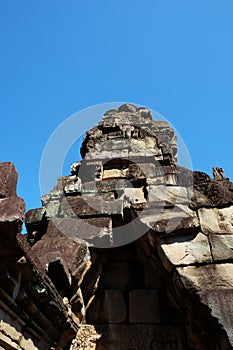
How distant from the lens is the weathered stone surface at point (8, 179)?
2.78 metres

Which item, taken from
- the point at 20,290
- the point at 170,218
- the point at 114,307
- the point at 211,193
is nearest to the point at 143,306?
the point at 114,307

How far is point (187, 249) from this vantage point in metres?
4.31

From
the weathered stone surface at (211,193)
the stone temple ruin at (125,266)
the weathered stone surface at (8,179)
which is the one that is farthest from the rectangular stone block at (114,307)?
the weathered stone surface at (8,179)

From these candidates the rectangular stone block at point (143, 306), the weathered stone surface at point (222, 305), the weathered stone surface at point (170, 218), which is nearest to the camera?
the weathered stone surface at point (222, 305)

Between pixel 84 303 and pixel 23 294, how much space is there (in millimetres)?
1754

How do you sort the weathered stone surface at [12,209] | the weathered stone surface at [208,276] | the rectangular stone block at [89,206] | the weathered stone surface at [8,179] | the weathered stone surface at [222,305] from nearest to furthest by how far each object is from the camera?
the weathered stone surface at [12,209], the weathered stone surface at [8,179], the weathered stone surface at [222,305], the weathered stone surface at [208,276], the rectangular stone block at [89,206]

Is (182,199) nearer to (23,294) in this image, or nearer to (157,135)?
(23,294)

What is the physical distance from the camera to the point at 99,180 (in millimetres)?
5965

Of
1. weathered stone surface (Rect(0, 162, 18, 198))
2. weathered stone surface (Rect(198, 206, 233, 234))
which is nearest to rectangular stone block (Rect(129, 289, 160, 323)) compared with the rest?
weathered stone surface (Rect(198, 206, 233, 234))

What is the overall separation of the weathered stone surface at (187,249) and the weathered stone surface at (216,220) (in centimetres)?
15

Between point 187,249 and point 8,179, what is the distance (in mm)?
2336

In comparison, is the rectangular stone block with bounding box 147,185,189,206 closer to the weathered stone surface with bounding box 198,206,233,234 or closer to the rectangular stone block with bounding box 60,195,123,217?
the weathered stone surface with bounding box 198,206,233,234

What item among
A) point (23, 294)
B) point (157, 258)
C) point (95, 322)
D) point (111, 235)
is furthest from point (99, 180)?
point (23, 294)

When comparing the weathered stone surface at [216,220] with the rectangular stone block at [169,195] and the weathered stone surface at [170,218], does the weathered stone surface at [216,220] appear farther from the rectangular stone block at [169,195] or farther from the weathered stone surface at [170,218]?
the rectangular stone block at [169,195]
